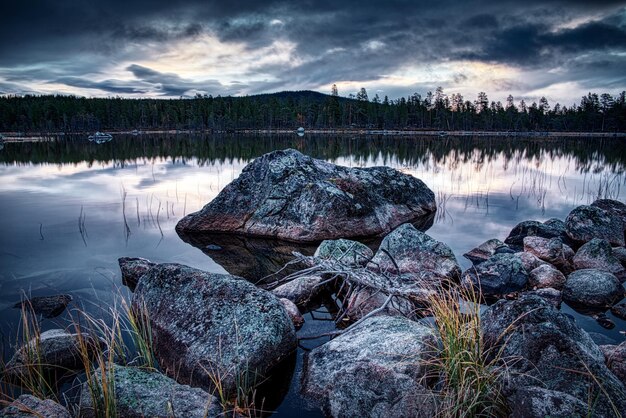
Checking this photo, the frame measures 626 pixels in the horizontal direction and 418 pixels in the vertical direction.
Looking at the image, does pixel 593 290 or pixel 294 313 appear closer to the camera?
pixel 294 313

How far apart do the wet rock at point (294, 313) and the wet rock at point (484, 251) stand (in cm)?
528

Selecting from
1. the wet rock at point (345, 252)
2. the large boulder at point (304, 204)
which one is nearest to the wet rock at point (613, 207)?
the large boulder at point (304, 204)

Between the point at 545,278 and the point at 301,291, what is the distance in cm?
490

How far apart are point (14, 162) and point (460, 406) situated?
1602 inches

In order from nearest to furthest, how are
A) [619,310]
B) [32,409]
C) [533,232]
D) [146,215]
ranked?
[32,409]
[619,310]
[533,232]
[146,215]

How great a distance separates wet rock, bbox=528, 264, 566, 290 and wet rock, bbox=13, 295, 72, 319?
28.8 feet

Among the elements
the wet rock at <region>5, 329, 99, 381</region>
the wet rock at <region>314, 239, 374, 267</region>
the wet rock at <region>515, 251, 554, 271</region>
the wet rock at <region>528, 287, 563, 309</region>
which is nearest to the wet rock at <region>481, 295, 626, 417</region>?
the wet rock at <region>528, 287, 563, 309</region>

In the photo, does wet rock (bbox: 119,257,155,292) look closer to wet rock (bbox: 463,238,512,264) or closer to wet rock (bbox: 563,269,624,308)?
wet rock (bbox: 463,238,512,264)

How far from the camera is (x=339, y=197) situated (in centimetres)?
1166

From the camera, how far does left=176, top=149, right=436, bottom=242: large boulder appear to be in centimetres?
1145

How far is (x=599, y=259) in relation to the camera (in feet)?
27.9

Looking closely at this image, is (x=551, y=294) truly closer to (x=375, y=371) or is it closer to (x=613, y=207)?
(x=375, y=371)

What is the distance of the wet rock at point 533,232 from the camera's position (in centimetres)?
1107

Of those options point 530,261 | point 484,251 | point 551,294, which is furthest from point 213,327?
point 484,251
